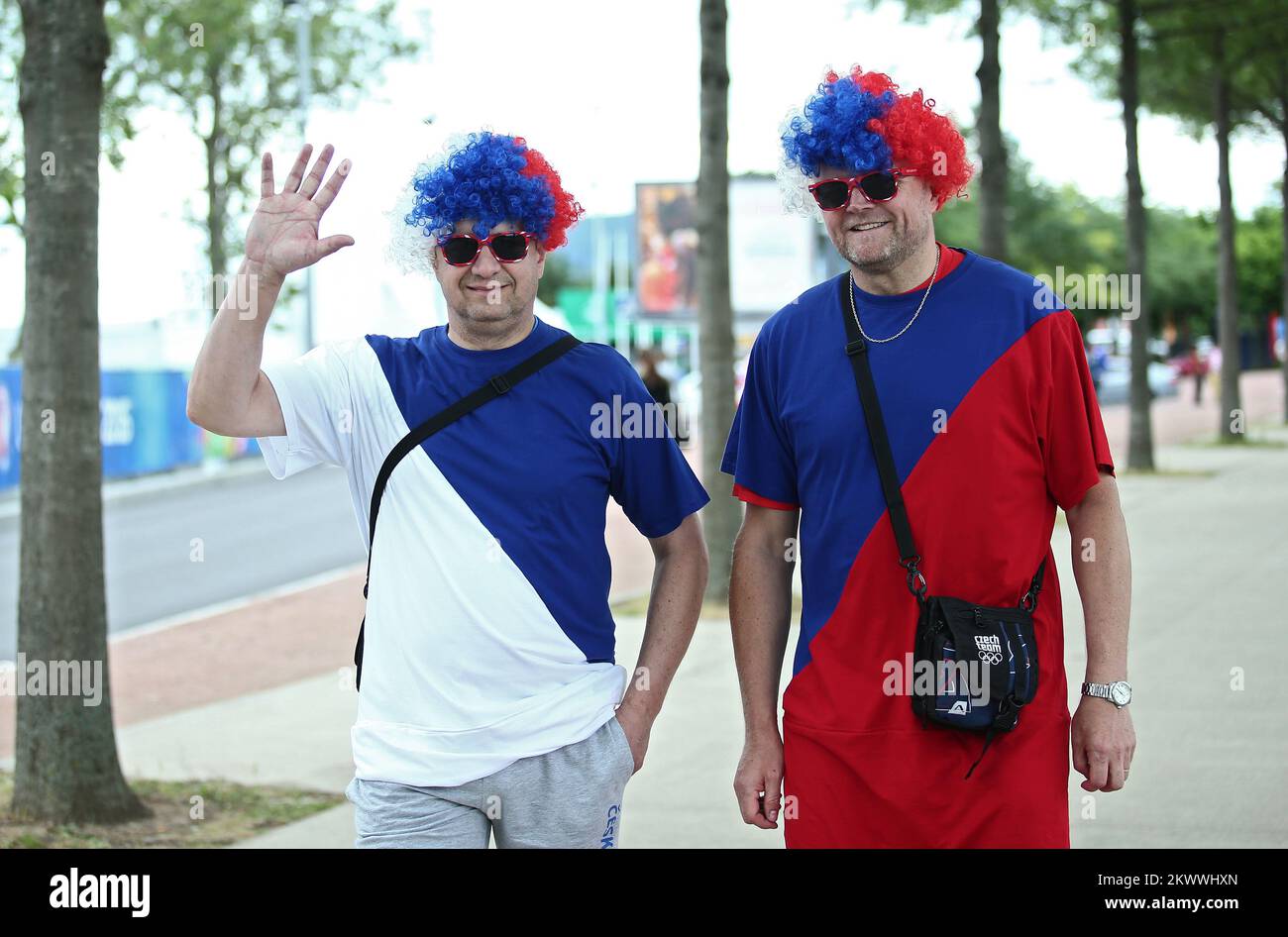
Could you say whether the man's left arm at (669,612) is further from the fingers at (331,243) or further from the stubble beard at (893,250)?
the fingers at (331,243)

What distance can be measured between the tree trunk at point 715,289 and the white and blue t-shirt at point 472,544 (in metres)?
7.56

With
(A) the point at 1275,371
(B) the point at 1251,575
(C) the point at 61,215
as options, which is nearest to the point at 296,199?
(C) the point at 61,215

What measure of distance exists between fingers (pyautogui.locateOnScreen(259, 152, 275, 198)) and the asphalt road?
8.30 metres

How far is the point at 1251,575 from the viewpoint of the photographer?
448 inches

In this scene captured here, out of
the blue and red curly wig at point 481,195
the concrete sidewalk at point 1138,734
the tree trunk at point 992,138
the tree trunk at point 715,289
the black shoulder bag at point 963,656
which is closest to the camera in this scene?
the black shoulder bag at point 963,656

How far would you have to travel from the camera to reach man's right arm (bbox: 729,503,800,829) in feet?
10.5

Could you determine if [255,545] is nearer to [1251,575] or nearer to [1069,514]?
[1251,575]

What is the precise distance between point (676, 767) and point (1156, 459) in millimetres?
17478

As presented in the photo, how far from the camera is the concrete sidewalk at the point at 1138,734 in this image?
5766 mm

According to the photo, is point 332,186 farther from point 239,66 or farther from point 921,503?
point 239,66

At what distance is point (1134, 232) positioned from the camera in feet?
66.9

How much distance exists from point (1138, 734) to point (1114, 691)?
431cm

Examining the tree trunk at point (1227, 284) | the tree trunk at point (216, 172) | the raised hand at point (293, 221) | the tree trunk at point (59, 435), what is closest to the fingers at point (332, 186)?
the raised hand at point (293, 221)
